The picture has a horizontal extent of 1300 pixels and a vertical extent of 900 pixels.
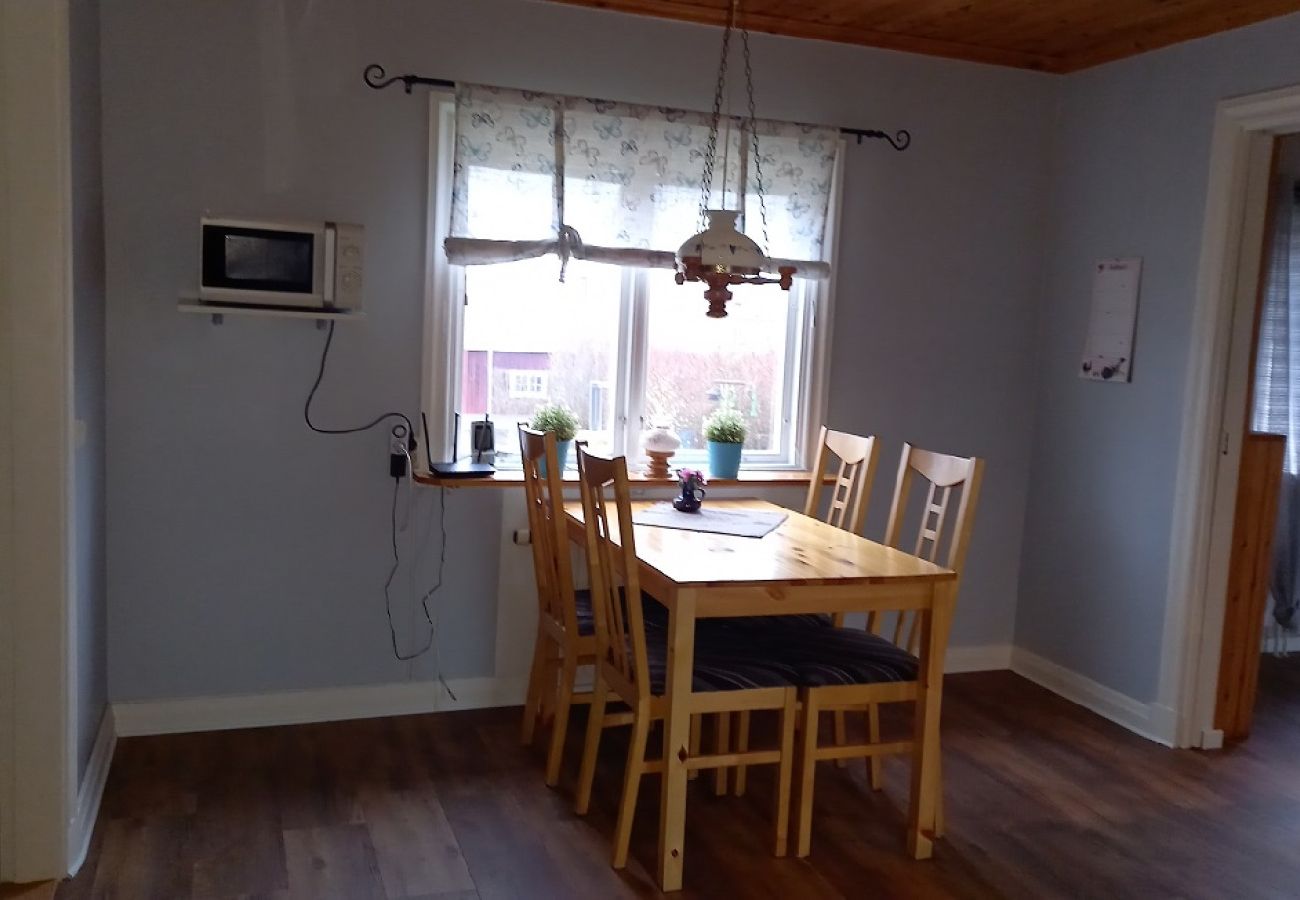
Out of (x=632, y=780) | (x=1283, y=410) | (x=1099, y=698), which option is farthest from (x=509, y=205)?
(x=1283, y=410)

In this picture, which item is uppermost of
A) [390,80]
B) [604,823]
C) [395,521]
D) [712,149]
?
[390,80]

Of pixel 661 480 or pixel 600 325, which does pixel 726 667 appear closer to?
pixel 661 480

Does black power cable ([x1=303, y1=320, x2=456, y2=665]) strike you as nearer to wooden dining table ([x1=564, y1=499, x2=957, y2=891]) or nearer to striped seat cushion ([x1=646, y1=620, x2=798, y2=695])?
wooden dining table ([x1=564, y1=499, x2=957, y2=891])

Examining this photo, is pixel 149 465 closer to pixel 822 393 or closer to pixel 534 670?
pixel 534 670

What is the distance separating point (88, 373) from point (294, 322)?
692 mm

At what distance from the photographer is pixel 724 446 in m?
3.81

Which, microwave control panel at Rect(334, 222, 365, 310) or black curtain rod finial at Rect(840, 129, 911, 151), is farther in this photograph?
black curtain rod finial at Rect(840, 129, 911, 151)

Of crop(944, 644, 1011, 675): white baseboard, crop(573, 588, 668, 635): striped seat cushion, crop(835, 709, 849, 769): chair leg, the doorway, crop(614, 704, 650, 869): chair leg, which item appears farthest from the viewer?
the doorway

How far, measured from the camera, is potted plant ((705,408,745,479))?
3.81m

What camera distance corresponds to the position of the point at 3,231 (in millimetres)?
2342

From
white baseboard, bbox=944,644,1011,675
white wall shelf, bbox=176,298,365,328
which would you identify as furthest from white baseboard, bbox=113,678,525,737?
white baseboard, bbox=944,644,1011,675

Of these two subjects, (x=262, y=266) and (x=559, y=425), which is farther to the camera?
(x=559, y=425)

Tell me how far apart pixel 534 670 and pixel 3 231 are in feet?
6.26

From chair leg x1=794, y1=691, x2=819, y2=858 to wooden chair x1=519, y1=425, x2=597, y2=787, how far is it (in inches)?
26.1
